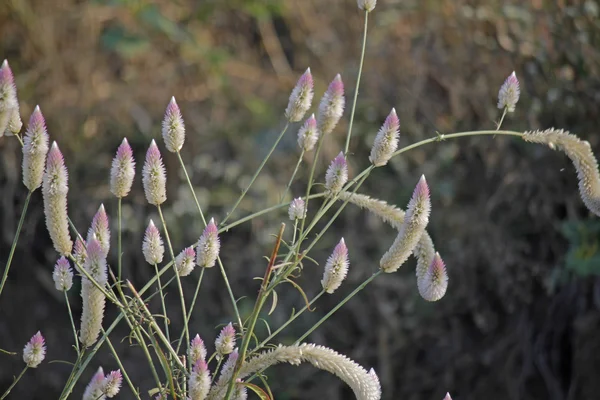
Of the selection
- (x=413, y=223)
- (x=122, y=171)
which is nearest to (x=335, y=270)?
(x=413, y=223)

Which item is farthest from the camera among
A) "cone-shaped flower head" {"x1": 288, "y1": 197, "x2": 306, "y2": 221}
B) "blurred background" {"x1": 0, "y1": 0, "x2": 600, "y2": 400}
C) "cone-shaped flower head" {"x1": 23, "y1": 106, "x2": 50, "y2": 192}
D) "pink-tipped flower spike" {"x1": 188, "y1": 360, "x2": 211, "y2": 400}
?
"blurred background" {"x1": 0, "y1": 0, "x2": 600, "y2": 400}

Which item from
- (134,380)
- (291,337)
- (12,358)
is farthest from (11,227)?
(291,337)

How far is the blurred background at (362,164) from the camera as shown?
3.54 m

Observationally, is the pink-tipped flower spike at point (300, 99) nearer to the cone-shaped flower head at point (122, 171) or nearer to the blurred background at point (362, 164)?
the cone-shaped flower head at point (122, 171)

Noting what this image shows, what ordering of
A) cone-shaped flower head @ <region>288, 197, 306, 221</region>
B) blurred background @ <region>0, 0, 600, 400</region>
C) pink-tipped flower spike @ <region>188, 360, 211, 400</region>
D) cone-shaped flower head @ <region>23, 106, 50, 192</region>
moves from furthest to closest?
blurred background @ <region>0, 0, 600, 400</region>
cone-shaped flower head @ <region>288, 197, 306, 221</region>
cone-shaped flower head @ <region>23, 106, 50, 192</region>
pink-tipped flower spike @ <region>188, 360, 211, 400</region>

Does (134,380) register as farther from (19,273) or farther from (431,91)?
(431,91)

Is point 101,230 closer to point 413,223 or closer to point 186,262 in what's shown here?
point 186,262

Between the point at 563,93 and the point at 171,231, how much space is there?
1.90m

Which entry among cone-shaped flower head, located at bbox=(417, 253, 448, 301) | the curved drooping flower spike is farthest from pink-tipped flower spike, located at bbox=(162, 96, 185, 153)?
the curved drooping flower spike

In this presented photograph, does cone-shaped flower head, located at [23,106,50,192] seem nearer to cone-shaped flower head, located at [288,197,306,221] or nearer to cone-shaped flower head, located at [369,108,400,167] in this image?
cone-shaped flower head, located at [288,197,306,221]

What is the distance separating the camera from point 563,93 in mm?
3467

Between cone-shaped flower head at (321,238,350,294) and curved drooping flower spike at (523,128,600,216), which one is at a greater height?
curved drooping flower spike at (523,128,600,216)

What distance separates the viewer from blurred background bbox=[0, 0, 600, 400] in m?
3.54

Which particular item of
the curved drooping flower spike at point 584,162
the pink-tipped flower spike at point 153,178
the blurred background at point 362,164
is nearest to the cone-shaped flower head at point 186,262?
the pink-tipped flower spike at point 153,178
